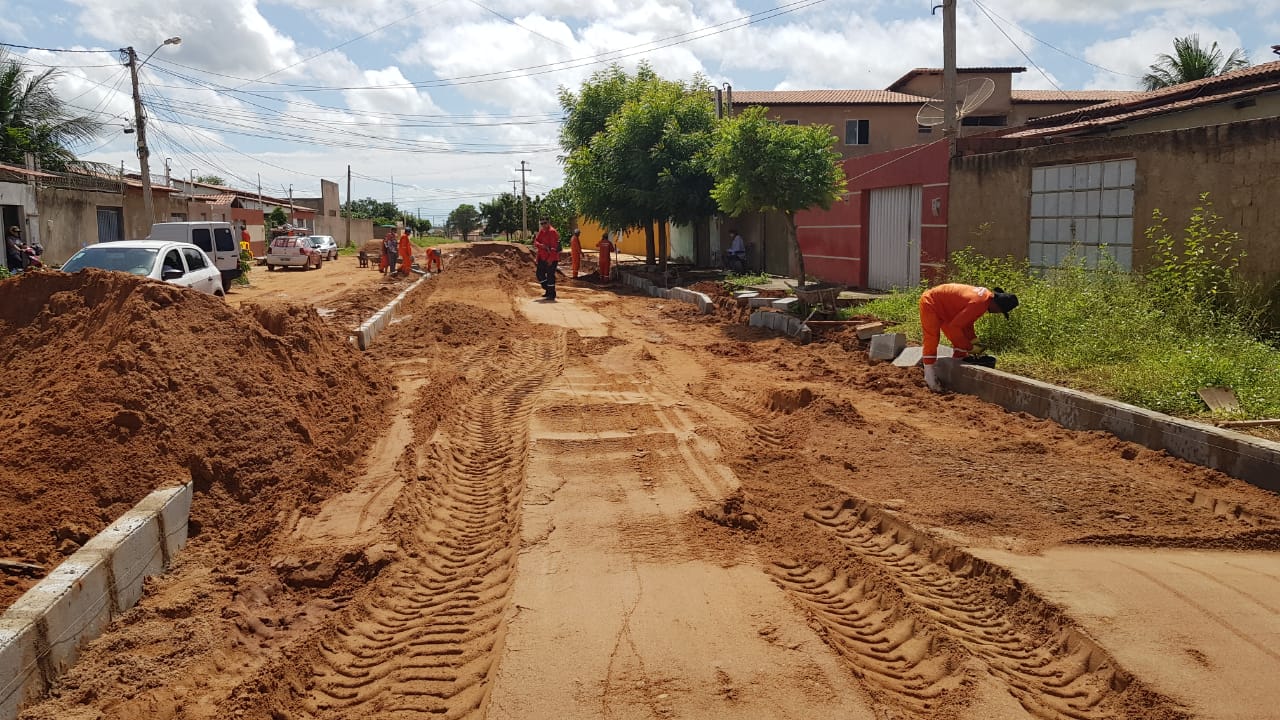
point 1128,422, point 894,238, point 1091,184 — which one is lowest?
point 1128,422

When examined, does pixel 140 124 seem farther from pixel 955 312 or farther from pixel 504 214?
pixel 504 214

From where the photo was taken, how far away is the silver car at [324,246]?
4150 centimetres

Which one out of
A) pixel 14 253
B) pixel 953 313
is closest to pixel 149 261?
pixel 14 253

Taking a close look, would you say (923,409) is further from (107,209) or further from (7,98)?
(7,98)

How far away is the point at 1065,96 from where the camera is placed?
39.2 m

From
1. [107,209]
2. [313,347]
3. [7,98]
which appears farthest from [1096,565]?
[7,98]

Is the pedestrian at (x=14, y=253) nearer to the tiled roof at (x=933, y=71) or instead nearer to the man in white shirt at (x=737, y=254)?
the man in white shirt at (x=737, y=254)

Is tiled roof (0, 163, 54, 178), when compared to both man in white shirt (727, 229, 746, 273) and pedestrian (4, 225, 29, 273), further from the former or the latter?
man in white shirt (727, 229, 746, 273)

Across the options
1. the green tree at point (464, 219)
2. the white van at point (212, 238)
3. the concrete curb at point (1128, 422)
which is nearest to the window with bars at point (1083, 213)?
the concrete curb at point (1128, 422)

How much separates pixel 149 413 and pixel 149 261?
771 cm

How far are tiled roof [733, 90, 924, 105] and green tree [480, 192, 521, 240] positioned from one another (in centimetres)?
4143

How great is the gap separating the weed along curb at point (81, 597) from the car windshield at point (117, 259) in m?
8.30

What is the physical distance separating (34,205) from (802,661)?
25.3 metres

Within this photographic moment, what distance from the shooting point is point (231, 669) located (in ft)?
12.8
